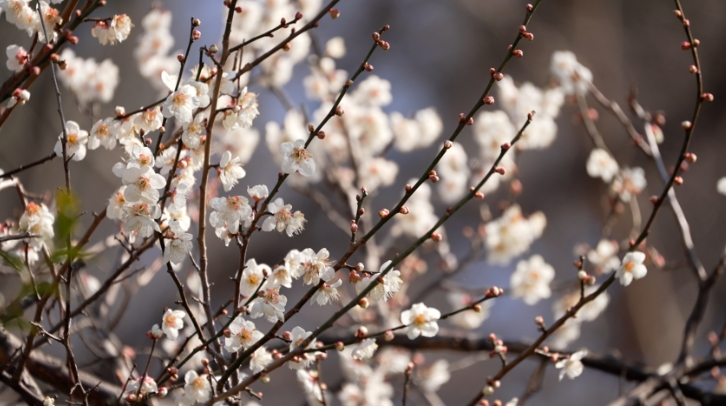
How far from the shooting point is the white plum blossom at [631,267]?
1.10m

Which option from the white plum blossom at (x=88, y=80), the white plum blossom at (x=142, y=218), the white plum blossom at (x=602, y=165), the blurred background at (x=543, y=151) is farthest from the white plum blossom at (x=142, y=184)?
the blurred background at (x=543, y=151)

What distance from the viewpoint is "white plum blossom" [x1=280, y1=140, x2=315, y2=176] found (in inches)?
36.6

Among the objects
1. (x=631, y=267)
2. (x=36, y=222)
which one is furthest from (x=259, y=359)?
(x=631, y=267)

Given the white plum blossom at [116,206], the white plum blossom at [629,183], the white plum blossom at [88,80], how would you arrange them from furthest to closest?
the white plum blossom at [629,183], the white plum blossom at [88,80], the white plum blossom at [116,206]

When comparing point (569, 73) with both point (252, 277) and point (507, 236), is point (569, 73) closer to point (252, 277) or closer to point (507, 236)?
point (507, 236)

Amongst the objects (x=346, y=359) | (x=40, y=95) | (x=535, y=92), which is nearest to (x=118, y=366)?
(x=346, y=359)

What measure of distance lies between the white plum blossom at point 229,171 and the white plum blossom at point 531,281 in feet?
5.16

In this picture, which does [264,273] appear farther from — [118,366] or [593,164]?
[593,164]

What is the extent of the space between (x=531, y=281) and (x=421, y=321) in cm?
143

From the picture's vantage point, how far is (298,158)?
0.93m

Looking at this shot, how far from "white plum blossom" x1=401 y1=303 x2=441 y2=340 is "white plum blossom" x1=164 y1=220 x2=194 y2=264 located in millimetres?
338

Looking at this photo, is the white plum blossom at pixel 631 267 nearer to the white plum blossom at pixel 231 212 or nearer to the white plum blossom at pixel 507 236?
the white plum blossom at pixel 231 212

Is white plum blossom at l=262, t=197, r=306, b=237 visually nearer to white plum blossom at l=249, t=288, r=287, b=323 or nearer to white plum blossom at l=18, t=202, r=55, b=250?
white plum blossom at l=249, t=288, r=287, b=323

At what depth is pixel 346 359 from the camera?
2.07 m
